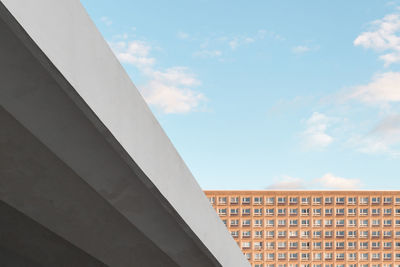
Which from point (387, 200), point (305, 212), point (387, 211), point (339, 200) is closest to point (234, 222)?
point (305, 212)

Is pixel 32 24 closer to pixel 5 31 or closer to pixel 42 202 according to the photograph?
pixel 5 31

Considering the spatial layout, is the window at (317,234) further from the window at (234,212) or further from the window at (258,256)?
the window at (234,212)

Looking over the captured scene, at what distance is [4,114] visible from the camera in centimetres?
414

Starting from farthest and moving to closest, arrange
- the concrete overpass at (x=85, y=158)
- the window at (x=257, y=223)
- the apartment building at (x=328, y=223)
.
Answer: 1. the window at (x=257, y=223)
2. the apartment building at (x=328, y=223)
3. the concrete overpass at (x=85, y=158)

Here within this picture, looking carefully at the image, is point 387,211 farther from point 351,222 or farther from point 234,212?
point 234,212

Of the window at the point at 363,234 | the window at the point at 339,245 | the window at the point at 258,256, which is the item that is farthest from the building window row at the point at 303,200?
the window at the point at 258,256

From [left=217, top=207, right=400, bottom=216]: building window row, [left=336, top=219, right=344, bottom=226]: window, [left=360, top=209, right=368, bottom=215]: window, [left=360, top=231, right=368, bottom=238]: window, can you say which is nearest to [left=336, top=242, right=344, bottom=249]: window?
[left=336, top=219, right=344, bottom=226]: window

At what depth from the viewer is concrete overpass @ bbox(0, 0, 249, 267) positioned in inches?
114

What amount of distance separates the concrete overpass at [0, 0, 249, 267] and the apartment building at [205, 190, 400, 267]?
58.6m

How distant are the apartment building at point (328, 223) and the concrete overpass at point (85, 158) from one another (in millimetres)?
58640

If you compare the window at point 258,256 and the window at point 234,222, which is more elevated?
the window at point 234,222

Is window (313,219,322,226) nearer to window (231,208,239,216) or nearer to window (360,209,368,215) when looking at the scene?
window (360,209,368,215)

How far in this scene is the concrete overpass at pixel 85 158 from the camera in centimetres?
290

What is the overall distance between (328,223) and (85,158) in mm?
64016
